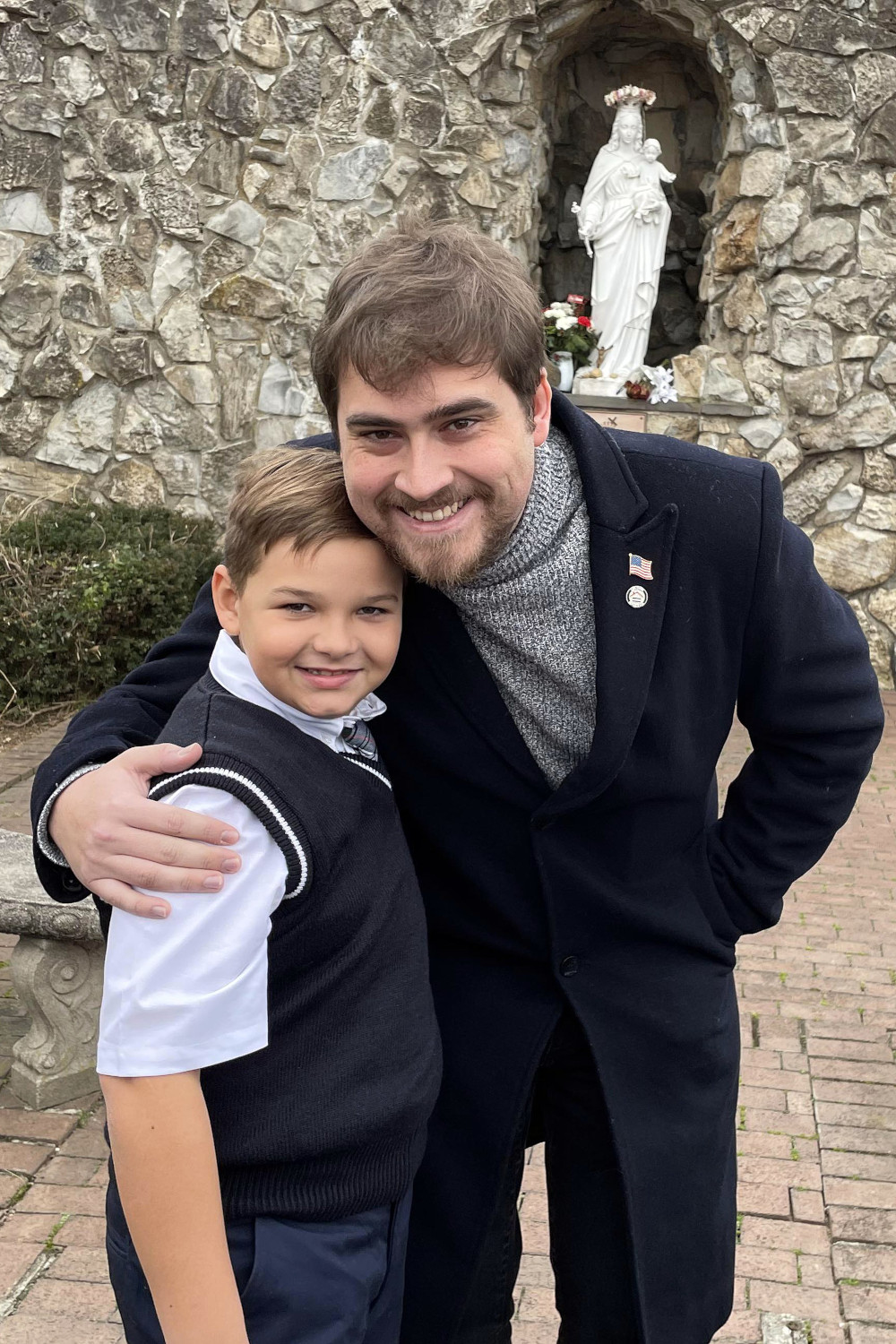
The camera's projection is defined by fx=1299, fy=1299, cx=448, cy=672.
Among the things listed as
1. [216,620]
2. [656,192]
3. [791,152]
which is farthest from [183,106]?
[216,620]

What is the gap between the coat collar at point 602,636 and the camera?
5.26ft

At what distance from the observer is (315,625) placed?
1.48 m

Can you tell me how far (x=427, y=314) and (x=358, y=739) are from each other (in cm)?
52

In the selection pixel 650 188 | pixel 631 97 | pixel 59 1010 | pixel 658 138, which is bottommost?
pixel 59 1010

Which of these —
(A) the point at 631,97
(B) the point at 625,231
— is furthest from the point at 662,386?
(A) the point at 631,97

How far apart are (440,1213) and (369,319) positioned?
1.20m

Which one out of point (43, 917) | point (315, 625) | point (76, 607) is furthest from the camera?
point (76, 607)

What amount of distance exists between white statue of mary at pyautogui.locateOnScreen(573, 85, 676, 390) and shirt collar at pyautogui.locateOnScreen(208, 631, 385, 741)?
286 inches

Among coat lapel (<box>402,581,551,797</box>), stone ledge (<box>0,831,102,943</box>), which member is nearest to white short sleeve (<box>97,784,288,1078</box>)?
coat lapel (<box>402,581,551,797</box>)

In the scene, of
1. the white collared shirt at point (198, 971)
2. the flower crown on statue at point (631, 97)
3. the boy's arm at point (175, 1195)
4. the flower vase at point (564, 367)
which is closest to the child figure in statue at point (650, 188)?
the flower crown on statue at point (631, 97)

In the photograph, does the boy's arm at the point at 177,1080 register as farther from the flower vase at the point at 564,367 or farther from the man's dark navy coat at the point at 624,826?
the flower vase at the point at 564,367

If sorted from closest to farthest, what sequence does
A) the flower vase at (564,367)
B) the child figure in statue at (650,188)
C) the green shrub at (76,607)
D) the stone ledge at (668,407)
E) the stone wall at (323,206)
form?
1. the green shrub at (76,607)
2. the stone wall at (323,206)
3. the stone ledge at (668,407)
4. the child figure in statue at (650,188)
5. the flower vase at (564,367)

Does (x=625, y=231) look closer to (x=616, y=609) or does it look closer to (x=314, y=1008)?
(x=616, y=609)

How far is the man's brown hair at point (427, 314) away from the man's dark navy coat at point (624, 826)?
0.23 meters
